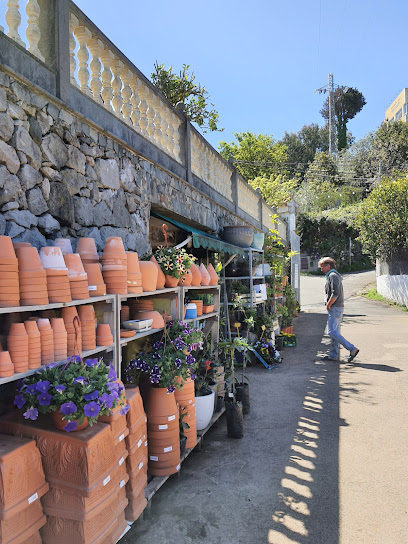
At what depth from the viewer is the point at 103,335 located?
272cm

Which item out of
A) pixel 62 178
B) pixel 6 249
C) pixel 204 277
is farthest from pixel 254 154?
pixel 6 249

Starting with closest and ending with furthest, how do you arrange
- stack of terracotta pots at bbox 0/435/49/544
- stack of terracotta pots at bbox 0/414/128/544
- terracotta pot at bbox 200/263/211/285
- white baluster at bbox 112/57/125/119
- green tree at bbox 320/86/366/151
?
stack of terracotta pots at bbox 0/435/49/544 → stack of terracotta pots at bbox 0/414/128/544 → white baluster at bbox 112/57/125/119 → terracotta pot at bbox 200/263/211/285 → green tree at bbox 320/86/366/151

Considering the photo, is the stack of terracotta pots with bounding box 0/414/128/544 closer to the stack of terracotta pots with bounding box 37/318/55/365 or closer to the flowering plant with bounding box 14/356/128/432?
the flowering plant with bounding box 14/356/128/432

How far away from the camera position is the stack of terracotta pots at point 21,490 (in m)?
1.74

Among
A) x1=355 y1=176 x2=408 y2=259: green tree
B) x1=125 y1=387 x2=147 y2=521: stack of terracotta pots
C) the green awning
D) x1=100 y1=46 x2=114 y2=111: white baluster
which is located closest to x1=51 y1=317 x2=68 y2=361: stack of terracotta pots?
x1=125 y1=387 x2=147 y2=521: stack of terracotta pots

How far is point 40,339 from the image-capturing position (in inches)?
86.1

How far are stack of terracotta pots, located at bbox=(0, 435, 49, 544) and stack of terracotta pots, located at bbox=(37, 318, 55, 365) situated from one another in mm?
415

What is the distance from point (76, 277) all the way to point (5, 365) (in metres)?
0.68

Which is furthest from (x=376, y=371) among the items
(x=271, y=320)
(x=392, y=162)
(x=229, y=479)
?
(x=392, y=162)

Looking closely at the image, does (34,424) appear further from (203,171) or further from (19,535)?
(203,171)

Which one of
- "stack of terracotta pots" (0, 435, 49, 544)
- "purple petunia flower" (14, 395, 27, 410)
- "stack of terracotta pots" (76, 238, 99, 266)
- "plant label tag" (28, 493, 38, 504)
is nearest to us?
"stack of terracotta pots" (0, 435, 49, 544)

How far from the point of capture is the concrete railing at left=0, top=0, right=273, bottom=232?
292 centimetres

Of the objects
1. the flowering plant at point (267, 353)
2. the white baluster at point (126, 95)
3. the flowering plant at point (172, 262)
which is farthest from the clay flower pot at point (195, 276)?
the flowering plant at point (267, 353)

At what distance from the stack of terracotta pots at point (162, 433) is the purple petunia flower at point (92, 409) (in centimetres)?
113
